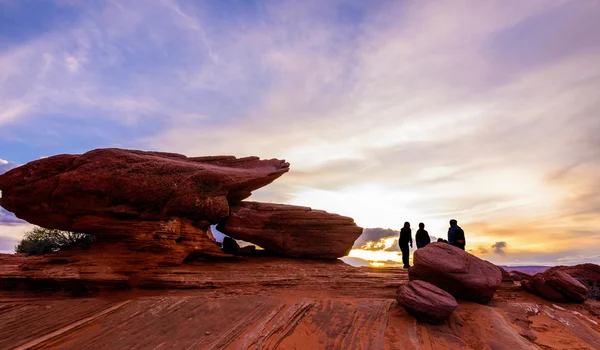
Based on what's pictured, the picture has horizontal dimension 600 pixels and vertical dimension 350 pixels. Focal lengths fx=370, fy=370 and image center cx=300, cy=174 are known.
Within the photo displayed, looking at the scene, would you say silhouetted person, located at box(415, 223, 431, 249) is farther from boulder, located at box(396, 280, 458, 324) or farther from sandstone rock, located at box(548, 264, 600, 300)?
boulder, located at box(396, 280, 458, 324)

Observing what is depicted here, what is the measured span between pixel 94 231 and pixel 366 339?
14.5 m

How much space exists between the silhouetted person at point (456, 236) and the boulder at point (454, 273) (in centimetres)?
367

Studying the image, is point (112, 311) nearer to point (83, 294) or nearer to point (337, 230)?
point (83, 294)

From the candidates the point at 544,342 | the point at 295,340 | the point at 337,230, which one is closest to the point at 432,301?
the point at 544,342

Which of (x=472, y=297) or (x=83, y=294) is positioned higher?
(x=472, y=297)

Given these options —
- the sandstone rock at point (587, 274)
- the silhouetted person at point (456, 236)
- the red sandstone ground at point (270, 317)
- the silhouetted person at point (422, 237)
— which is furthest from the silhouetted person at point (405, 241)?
the sandstone rock at point (587, 274)

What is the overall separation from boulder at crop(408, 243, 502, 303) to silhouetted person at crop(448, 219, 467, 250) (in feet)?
12.0

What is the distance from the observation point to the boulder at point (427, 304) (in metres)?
15.3

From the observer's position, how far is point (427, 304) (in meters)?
15.3

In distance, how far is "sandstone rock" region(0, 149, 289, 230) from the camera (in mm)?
18766

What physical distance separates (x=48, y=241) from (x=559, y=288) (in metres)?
39.2

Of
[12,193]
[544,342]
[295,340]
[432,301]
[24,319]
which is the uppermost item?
[12,193]

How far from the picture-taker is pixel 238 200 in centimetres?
2533

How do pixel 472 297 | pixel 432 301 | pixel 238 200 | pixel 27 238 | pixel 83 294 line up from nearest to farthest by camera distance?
1. pixel 432 301
2. pixel 83 294
3. pixel 472 297
4. pixel 238 200
5. pixel 27 238
